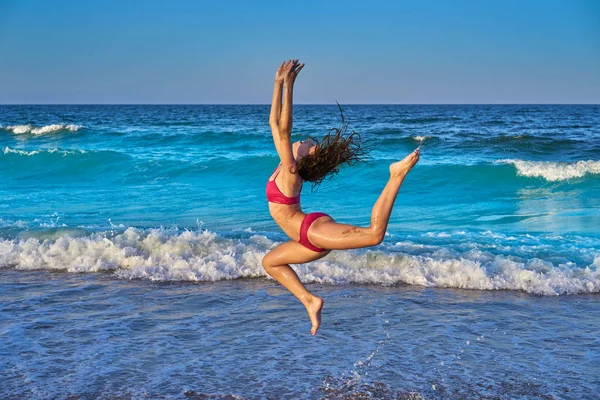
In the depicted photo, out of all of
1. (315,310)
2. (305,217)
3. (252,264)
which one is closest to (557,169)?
(252,264)

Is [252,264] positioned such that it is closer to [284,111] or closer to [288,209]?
[288,209]

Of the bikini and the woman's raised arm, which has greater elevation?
the woman's raised arm

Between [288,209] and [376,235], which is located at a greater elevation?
[288,209]

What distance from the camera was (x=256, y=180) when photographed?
961 inches

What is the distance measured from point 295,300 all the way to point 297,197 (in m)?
3.42

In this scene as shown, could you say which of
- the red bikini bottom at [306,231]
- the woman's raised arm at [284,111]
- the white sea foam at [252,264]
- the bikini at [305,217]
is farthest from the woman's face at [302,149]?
the white sea foam at [252,264]

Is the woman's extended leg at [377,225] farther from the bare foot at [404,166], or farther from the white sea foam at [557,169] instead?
the white sea foam at [557,169]

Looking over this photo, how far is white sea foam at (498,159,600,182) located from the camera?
23.1 metres

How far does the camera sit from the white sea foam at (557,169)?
2312 centimetres

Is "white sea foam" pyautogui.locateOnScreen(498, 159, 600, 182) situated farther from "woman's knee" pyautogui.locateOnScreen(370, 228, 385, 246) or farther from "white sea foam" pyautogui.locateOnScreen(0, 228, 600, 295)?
"woman's knee" pyautogui.locateOnScreen(370, 228, 385, 246)

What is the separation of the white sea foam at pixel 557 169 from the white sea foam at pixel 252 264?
12438 millimetres

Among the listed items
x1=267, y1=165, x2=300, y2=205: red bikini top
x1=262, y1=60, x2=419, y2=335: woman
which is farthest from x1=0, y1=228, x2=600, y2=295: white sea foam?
x1=267, y1=165, x2=300, y2=205: red bikini top

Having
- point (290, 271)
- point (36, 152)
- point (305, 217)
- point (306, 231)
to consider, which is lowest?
point (36, 152)

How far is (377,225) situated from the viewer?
223 inches
